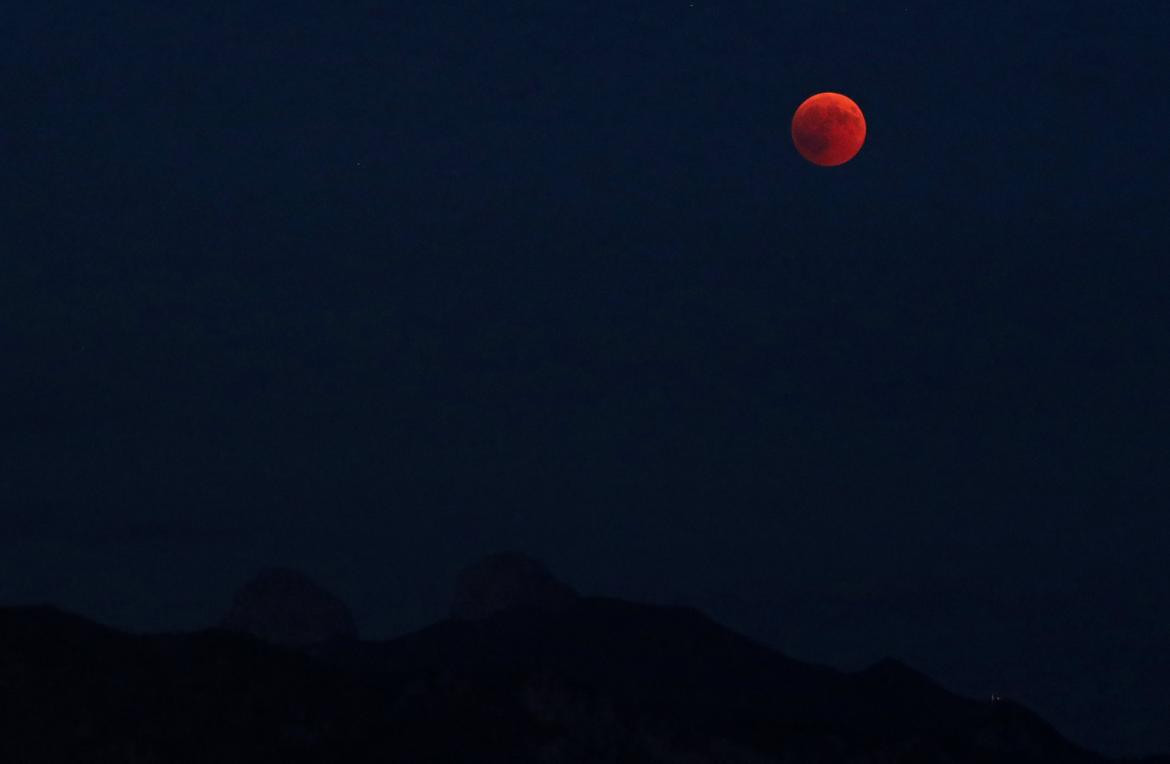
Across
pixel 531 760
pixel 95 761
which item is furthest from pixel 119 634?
pixel 531 760

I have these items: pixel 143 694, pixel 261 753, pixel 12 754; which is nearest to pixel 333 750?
pixel 261 753

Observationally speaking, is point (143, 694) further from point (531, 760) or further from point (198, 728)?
point (531, 760)

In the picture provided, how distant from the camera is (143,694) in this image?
579 feet

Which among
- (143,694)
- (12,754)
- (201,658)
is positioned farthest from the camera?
(201,658)

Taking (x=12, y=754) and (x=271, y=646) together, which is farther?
(x=271, y=646)

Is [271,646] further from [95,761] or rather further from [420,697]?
[95,761]

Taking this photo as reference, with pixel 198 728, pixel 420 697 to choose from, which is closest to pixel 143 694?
pixel 198 728

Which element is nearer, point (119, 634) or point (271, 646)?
point (119, 634)

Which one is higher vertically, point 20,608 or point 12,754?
point 20,608

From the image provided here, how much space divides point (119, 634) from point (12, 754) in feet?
74.3

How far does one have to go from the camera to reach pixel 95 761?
164500 millimetres

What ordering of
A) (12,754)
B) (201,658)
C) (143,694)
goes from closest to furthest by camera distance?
(12,754), (143,694), (201,658)

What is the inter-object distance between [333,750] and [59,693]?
29.5 m

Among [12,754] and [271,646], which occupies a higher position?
→ [271,646]
